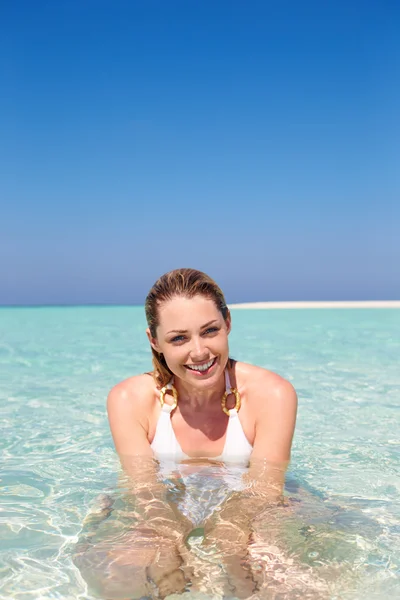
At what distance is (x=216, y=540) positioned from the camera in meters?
2.58

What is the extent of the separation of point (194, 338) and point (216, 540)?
106 cm

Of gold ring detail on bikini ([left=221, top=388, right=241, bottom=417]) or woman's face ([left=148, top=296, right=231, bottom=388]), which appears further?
gold ring detail on bikini ([left=221, top=388, right=241, bottom=417])

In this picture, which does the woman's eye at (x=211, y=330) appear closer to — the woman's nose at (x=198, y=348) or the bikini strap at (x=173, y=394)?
the woman's nose at (x=198, y=348)

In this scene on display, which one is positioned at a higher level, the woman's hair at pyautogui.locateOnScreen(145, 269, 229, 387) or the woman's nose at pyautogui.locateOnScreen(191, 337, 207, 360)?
the woman's hair at pyautogui.locateOnScreen(145, 269, 229, 387)

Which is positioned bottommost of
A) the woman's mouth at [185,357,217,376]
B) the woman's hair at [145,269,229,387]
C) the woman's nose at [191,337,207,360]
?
the woman's mouth at [185,357,217,376]

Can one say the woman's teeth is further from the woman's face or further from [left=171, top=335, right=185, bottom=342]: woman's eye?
[left=171, top=335, right=185, bottom=342]: woman's eye

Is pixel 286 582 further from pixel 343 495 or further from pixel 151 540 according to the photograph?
pixel 343 495

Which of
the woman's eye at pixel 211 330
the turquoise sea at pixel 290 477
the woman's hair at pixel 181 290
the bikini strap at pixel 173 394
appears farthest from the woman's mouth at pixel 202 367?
the turquoise sea at pixel 290 477

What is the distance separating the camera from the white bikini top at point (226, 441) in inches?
137

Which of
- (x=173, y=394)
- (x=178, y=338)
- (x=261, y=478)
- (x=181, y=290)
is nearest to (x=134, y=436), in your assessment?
(x=173, y=394)

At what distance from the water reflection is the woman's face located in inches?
24.0

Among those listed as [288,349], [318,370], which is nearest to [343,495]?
[318,370]

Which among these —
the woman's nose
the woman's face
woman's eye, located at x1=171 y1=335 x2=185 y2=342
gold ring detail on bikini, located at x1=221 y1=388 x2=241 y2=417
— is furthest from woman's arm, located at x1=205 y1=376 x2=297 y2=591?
woman's eye, located at x1=171 y1=335 x2=185 y2=342

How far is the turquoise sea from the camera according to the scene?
7.93 ft
